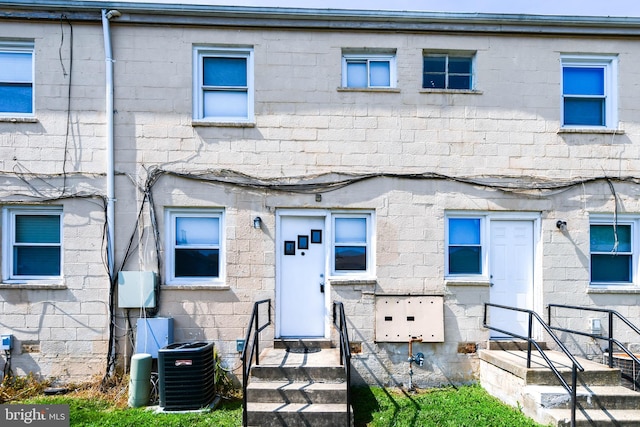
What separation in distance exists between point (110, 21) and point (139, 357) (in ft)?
17.7

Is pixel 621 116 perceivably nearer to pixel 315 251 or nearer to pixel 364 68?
pixel 364 68

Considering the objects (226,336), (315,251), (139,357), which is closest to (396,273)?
(315,251)

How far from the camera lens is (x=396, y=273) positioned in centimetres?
733

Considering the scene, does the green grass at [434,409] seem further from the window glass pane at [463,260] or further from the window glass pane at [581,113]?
the window glass pane at [581,113]

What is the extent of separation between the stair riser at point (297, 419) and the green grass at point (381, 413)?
35 centimetres

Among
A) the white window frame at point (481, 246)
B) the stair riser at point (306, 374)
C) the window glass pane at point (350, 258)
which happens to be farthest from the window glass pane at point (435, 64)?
the stair riser at point (306, 374)

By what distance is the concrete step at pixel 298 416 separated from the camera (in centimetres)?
547

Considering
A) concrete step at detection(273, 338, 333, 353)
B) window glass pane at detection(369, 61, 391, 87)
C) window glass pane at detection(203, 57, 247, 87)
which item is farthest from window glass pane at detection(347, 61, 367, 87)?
concrete step at detection(273, 338, 333, 353)

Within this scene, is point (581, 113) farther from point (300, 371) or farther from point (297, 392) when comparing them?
point (297, 392)

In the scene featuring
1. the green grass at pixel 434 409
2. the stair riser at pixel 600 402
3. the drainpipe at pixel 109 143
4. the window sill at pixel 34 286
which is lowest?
the green grass at pixel 434 409

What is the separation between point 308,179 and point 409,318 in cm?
281

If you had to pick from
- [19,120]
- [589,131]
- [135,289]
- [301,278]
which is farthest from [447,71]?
[19,120]

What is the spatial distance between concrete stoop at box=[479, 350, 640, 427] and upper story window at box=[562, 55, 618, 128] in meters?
4.09

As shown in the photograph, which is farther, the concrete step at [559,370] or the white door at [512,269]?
the white door at [512,269]
